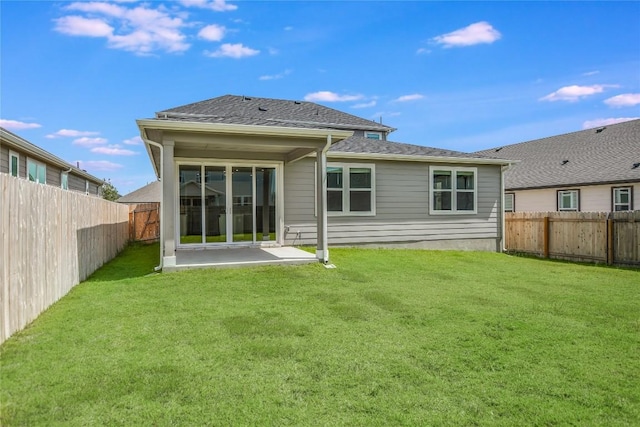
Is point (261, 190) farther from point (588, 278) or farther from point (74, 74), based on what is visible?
point (588, 278)

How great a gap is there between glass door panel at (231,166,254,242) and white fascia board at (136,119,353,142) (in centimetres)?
296

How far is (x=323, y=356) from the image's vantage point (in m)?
3.58

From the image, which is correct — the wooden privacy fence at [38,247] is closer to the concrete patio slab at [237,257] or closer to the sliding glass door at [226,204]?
the concrete patio slab at [237,257]

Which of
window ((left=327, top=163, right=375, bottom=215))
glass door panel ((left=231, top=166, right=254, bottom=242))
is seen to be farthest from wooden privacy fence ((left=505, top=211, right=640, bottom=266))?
glass door panel ((left=231, top=166, right=254, bottom=242))

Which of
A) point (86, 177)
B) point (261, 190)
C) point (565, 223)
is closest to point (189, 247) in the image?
point (261, 190)

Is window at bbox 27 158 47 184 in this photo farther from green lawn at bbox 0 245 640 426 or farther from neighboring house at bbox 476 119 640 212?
neighboring house at bbox 476 119 640 212

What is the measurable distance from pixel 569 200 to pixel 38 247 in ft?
62.9

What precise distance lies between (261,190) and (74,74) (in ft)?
21.6

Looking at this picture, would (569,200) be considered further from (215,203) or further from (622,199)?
(215,203)

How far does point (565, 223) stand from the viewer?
450 inches

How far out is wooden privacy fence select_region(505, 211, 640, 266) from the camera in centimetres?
999

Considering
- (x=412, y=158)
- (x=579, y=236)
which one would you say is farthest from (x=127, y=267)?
(x=579, y=236)

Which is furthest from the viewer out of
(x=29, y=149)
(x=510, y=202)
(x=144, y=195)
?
(x=144, y=195)

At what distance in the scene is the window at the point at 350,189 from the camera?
11141mm
